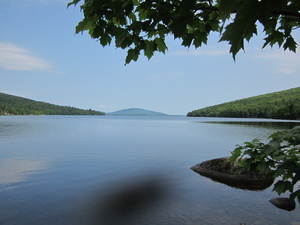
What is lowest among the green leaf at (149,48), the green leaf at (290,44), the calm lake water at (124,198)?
the calm lake water at (124,198)

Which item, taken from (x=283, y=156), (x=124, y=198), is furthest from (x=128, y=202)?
(x=283, y=156)

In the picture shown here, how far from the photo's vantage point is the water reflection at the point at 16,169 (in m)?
15.3


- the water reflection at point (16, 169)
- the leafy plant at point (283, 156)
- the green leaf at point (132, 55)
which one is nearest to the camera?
the green leaf at point (132, 55)

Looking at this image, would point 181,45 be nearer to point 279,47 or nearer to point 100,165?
point 279,47

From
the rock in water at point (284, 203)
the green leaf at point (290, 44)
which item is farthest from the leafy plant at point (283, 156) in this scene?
the rock in water at point (284, 203)

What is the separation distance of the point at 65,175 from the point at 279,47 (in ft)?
57.3

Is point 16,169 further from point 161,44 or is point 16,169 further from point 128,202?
point 161,44

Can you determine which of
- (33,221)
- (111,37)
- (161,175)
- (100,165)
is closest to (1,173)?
(100,165)

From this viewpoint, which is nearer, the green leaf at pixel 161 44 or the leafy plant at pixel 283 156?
the green leaf at pixel 161 44

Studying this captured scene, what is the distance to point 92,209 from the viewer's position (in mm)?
10789

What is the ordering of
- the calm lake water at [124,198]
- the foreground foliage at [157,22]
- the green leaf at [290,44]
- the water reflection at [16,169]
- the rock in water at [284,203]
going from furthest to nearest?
1. the water reflection at [16,169]
2. the rock in water at [284,203]
3. the calm lake water at [124,198]
4. the green leaf at [290,44]
5. the foreground foliage at [157,22]

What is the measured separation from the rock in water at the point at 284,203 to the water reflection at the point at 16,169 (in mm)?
16019

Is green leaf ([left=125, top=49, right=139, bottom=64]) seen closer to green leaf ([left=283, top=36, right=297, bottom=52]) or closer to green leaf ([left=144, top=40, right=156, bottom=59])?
green leaf ([left=144, top=40, right=156, bottom=59])

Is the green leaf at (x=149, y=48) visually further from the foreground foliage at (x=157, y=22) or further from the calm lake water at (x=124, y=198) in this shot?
the calm lake water at (x=124, y=198)
